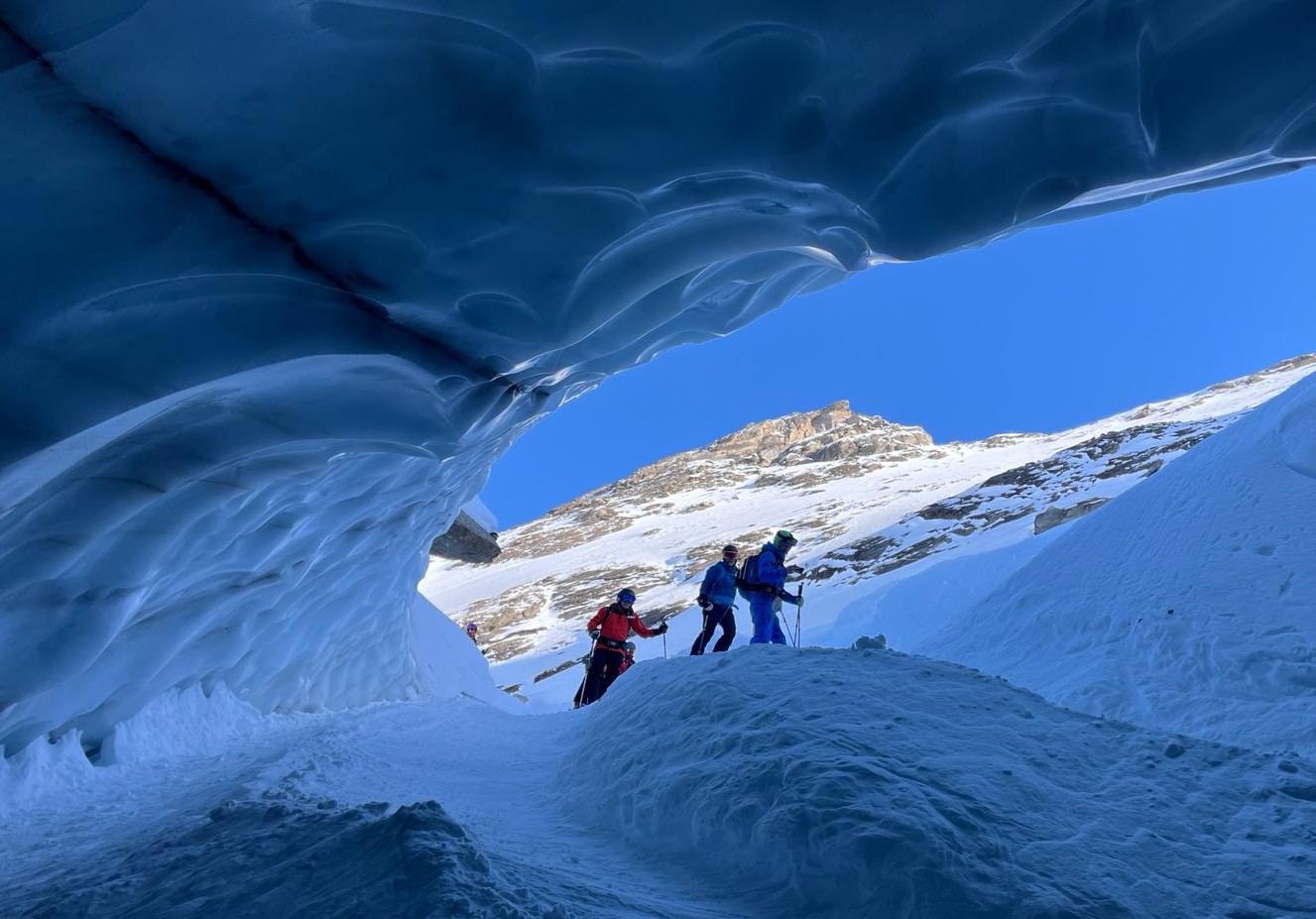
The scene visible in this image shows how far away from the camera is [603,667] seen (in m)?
8.92

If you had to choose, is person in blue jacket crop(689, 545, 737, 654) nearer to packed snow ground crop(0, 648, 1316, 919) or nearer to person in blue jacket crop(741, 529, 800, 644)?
person in blue jacket crop(741, 529, 800, 644)

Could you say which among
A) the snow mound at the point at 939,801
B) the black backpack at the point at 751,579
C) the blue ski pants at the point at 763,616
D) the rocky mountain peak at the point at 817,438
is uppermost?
the rocky mountain peak at the point at 817,438

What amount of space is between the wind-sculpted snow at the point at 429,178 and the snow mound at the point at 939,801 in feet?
5.38

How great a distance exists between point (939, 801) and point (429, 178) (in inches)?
85.5

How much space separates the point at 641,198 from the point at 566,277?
1.21 feet

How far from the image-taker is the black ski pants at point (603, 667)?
884 cm

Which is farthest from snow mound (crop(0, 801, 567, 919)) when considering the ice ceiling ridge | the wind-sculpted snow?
the ice ceiling ridge

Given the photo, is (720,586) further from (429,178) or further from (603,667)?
(429,178)

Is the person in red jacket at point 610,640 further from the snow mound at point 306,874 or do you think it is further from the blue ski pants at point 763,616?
the snow mound at point 306,874

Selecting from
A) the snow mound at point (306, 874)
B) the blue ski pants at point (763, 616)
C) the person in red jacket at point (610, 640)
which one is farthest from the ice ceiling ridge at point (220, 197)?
the person in red jacket at point (610, 640)

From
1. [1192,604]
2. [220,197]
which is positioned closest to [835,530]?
[1192,604]

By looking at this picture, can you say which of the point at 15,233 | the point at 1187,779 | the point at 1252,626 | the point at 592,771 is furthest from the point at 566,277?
the point at 1252,626

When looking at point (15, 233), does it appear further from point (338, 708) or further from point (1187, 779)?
point (338, 708)

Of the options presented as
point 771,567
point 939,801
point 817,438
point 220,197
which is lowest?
point 939,801
